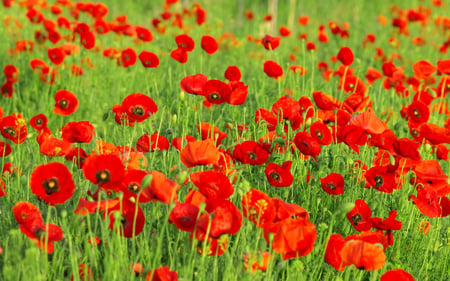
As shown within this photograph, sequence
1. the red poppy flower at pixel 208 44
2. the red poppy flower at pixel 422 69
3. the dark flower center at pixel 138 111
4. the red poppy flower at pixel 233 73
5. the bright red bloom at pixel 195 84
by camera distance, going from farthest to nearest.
→ 1. the red poppy flower at pixel 422 69
2. the red poppy flower at pixel 208 44
3. the red poppy flower at pixel 233 73
4. the bright red bloom at pixel 195 84
5. the dark flower center at pixel 138 111

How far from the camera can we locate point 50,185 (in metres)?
1.43

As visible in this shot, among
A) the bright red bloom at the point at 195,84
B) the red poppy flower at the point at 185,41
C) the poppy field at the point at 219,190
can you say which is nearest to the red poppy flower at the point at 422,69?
the poppy field at the point at 219,190

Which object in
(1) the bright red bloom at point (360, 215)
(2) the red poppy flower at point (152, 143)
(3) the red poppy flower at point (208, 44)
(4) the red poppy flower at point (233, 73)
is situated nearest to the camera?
(1) the bright red bloom at point (360, 215)

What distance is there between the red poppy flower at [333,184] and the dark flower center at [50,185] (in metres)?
0.85

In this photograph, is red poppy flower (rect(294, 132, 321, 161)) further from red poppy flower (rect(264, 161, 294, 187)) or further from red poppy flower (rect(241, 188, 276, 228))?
red poppy flower (rect(241, 188, 276, 228))

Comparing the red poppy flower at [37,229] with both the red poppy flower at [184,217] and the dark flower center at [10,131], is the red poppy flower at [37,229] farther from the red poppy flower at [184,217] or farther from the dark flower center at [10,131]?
the dark flower center at [10,131]

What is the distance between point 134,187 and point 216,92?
27.6 inches

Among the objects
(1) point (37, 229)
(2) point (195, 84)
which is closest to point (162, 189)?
(1) point (37, 229)

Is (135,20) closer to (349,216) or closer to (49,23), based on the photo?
(49,23)

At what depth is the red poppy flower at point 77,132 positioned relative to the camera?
1.84 metres

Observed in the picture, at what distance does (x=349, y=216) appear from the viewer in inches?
66.4

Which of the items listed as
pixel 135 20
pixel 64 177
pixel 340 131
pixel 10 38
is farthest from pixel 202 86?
pixel 135 20

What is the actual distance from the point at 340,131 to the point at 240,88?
0.41m

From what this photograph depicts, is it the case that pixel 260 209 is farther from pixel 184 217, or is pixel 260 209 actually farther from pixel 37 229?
pixel 37 229
